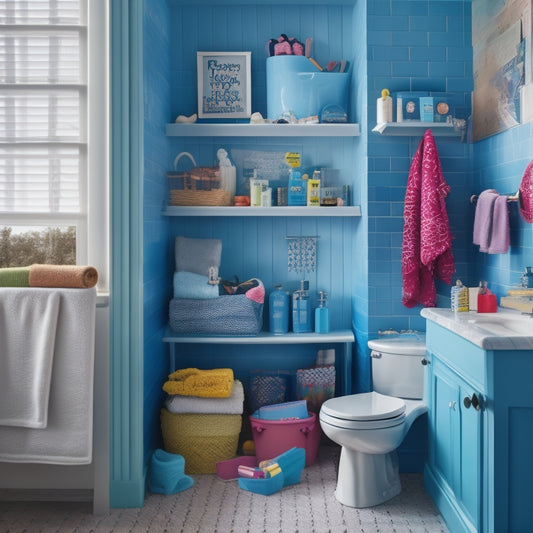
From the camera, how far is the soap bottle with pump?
2.76 metres

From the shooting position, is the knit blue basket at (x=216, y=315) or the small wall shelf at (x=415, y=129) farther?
the knit blue basket at (x=216, y=315)

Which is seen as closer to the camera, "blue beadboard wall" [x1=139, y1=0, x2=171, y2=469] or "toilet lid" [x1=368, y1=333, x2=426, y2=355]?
"blue beadboard wall" [x1=139, y1=0, x2=171, y2=469]

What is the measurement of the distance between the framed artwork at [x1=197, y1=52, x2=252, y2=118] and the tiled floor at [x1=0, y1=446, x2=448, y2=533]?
7.33 ft

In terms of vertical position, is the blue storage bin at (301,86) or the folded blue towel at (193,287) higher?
the blue storage bin at (301,86)

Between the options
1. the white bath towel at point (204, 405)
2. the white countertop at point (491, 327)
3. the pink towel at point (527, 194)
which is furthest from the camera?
the white bath towel at point (204, 405)

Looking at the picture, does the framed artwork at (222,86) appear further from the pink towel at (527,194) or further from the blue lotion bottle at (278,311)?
the pink towel at (527,194)

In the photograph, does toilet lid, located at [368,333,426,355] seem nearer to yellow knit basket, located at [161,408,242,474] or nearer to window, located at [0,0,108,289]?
yellow knit basket, located at [161,408,242,474]

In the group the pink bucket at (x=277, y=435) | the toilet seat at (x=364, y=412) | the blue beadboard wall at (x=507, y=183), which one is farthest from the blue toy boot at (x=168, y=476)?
the blue beadboard wall at (x=507, y=183)

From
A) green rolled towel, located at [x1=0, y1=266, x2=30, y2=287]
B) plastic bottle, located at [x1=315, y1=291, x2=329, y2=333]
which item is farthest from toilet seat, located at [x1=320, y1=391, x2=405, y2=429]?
green rolled towel, located at [x1=0, y1=266, x2=30, y2=287]

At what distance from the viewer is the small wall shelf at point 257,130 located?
12.0ft

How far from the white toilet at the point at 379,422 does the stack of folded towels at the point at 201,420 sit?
1.96ft

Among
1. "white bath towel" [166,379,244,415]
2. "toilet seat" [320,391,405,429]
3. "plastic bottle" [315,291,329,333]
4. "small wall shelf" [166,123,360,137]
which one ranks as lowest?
"white bath towel" [166,379,244,415]

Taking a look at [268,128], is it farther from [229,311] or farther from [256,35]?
[229,311]

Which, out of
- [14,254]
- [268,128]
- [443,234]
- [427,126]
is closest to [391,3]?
[427,126]
